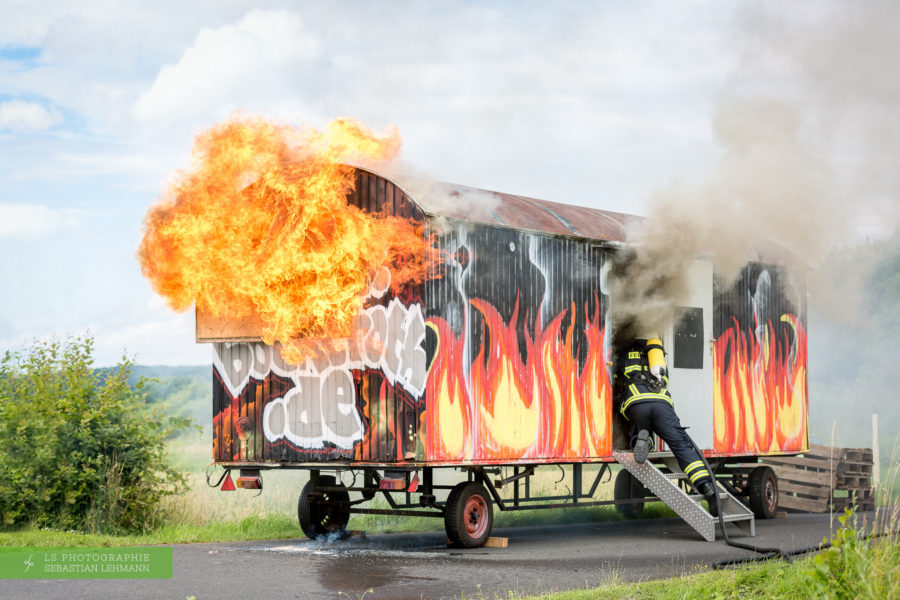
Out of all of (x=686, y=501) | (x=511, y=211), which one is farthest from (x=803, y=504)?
(x=511, y=211)

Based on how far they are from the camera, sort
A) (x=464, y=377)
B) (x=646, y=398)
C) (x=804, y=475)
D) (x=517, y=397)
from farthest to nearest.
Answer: (x=804, y=475) → (x=646, y=398) → (x=517, y=397) → (x=464, y=377)

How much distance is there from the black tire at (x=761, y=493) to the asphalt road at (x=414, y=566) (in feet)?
5.45

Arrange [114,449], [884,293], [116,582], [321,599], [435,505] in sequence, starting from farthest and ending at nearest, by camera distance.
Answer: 1. [884,293]
2. [114,449]
3. [435,505]
4. [116,582]
5. [321,599]

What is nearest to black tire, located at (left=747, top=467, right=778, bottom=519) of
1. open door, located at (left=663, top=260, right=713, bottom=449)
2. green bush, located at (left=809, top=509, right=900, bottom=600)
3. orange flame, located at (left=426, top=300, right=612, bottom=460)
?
open door, located at (left=663, top=260, right=713, bottom=449)

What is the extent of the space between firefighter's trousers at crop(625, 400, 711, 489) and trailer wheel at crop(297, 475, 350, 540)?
13.2ft

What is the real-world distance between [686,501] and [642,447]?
2.94ft

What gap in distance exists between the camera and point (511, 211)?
13438 millimetres

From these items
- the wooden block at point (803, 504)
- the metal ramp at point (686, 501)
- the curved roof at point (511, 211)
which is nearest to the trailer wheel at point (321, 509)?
the metal ramp at point (686, 501)

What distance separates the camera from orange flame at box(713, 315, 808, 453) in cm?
1584

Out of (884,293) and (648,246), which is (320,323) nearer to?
(648,246)

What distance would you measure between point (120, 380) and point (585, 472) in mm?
14328

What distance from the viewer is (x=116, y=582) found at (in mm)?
9695

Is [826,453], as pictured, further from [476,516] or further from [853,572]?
[853,572]

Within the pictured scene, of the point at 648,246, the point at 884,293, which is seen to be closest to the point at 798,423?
the point at 648,246
